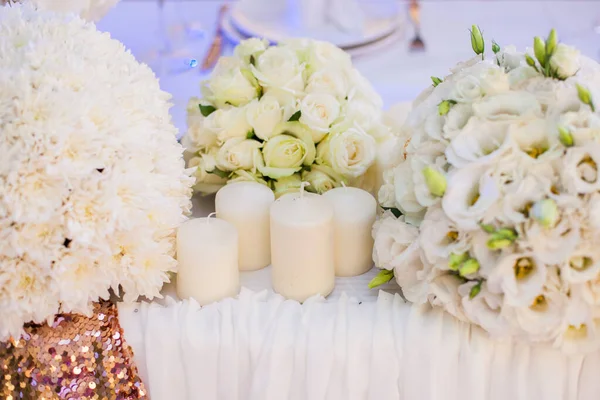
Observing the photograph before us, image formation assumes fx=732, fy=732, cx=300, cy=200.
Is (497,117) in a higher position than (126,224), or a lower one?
higher

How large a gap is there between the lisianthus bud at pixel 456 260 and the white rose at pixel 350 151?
30cm

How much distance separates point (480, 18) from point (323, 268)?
4.50 ft

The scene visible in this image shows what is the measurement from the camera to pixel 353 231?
1026 mm

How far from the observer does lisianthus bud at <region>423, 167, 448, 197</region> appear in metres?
0.83

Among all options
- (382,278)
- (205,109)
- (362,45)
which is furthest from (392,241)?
(362,45)

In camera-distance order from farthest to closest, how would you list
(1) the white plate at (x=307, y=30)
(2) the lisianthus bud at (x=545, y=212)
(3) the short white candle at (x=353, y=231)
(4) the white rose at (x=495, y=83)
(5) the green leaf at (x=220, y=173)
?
(1) the white plate at (x=307, y=30) < (5) the green leaf at (x=220, y=173) < (3) the short white candle at (x=353, y=231) < (4) the white rose at (x=495, y=83) < (2) the lisianthus bud at (x=545, y=212)

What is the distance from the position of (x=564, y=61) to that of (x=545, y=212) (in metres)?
0.19

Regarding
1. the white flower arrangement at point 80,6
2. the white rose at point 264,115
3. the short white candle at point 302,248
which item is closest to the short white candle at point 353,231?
the short white candle at point 302,248

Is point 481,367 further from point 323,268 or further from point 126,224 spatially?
point 126,224

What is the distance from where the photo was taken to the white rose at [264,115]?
1.10 meters

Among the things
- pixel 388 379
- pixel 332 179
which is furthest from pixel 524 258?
pixel 332 179

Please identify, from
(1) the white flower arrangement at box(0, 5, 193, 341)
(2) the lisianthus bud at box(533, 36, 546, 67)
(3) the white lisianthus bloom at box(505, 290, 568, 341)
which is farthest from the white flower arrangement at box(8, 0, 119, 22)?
(3) the white lisianthus bloom at box(505, 290, 568, 341)

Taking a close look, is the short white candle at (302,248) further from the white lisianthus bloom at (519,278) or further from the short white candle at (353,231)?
the white lisianthus bloom at (519,278)

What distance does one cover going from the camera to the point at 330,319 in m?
0.92
